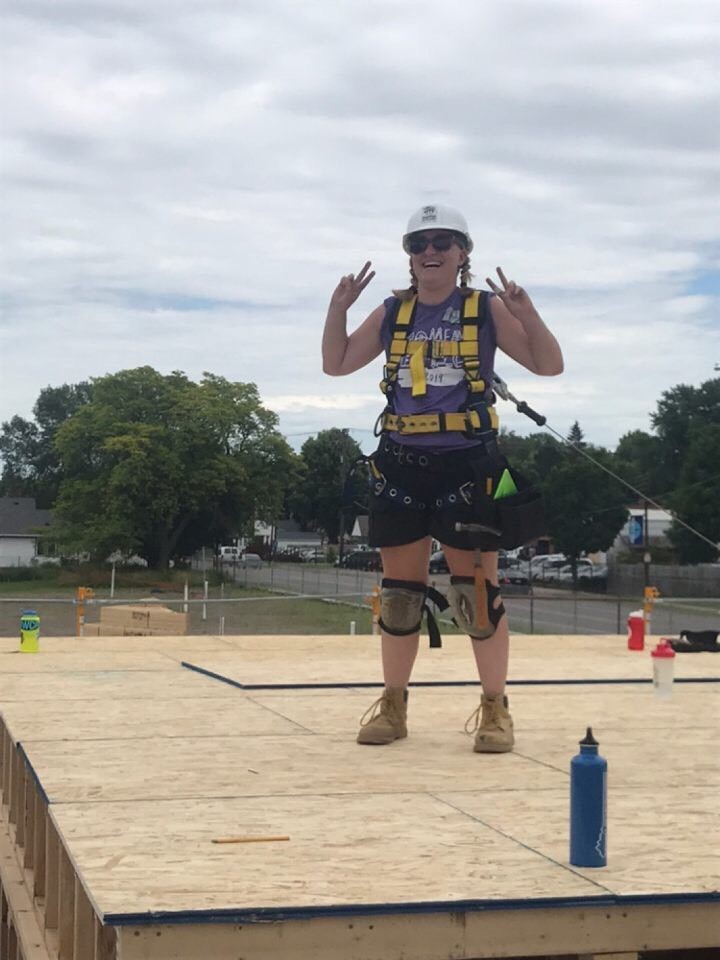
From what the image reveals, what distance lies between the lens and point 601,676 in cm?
735

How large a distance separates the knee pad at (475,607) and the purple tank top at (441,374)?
1.59 feet

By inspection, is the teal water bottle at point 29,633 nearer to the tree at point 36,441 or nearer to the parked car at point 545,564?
the parked car at point 545,564

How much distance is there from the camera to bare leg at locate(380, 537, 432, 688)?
5.07 meters

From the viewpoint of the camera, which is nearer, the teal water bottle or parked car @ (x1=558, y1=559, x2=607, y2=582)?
the teal water bottle

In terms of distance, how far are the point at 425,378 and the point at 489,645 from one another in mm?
972

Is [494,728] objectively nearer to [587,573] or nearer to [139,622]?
[139,622]

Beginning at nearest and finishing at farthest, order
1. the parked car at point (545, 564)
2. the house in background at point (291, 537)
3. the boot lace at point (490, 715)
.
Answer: the boot lace at point (490, 715), the parked car at point (545, 564), the house in background at point (291, 537)

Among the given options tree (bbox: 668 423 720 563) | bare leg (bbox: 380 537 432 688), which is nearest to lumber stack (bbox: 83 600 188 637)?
bare leg (bbox: 380 537 432 688)

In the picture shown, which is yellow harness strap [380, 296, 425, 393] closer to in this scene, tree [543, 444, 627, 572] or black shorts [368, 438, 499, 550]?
black shorts [368, 438, 499, 550]

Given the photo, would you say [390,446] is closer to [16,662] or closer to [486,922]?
[486,922]

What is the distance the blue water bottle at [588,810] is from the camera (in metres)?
3.08

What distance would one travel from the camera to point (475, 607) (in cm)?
489

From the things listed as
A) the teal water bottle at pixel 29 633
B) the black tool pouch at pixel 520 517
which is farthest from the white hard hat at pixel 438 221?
the teal water bottle at pixel 29 633

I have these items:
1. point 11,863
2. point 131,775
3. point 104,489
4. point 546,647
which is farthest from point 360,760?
point 104,489
